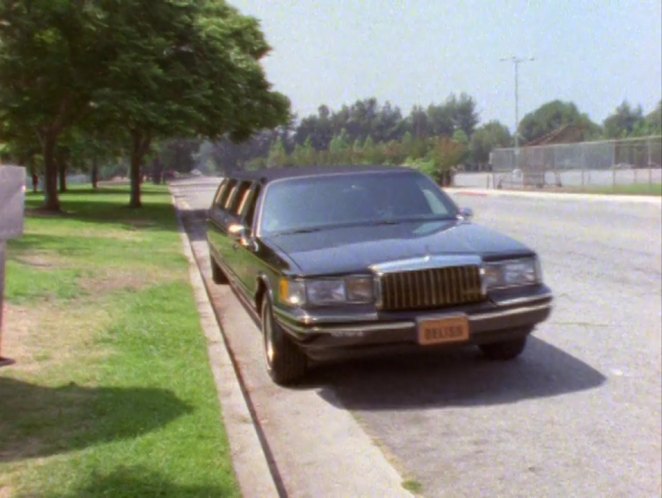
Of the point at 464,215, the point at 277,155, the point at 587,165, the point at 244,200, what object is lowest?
the point at 464,215

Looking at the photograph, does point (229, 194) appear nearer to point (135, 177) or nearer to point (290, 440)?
point (290, 440)

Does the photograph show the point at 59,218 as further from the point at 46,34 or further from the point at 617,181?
the point at 617,181

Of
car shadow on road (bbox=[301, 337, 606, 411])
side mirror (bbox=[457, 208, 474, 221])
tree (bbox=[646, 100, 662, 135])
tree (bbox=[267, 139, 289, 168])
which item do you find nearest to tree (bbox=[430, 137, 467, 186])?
tree (bbox=[267, 139, 289, 168])

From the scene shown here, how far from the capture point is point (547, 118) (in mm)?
124625

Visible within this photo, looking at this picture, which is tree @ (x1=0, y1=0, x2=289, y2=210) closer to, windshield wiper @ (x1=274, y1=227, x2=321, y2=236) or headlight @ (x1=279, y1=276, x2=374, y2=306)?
windshield wiper @ (x1=274, y1=227, x2=321, y2=236)

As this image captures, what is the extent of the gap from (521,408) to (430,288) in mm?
1005

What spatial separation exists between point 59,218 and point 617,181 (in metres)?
27.3

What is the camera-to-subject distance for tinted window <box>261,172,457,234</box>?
26.6 ft

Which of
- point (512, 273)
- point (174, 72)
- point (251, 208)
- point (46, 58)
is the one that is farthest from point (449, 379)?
point (174, 72)

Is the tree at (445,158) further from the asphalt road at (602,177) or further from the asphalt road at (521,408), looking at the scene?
the asphalt road at (521,408)

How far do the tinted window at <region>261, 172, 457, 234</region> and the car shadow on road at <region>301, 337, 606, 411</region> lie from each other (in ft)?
4.06

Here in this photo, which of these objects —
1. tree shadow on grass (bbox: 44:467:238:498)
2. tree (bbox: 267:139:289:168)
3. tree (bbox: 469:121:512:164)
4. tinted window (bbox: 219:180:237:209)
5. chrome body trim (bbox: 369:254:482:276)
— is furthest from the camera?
tree (bbox: 469:121:512:164)

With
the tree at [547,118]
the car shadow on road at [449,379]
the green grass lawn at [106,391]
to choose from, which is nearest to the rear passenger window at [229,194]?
the green grass lawn at [106,391]

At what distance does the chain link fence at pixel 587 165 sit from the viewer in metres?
41.5
